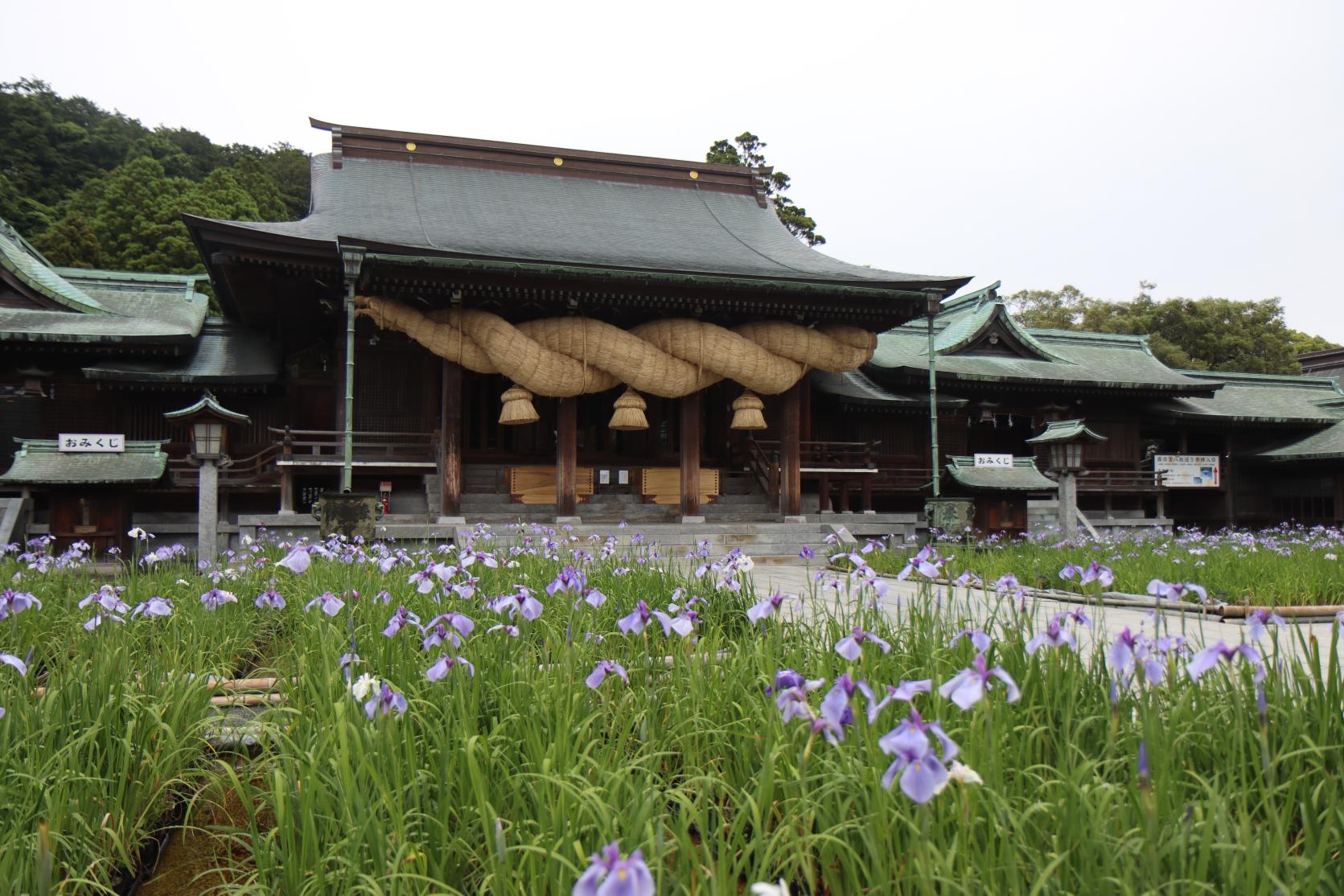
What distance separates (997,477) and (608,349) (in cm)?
712

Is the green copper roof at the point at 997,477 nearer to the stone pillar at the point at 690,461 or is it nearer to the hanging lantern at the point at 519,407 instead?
the stone pillar at the point at 690,461

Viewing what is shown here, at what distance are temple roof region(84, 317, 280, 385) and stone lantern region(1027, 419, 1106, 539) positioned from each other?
13399mm

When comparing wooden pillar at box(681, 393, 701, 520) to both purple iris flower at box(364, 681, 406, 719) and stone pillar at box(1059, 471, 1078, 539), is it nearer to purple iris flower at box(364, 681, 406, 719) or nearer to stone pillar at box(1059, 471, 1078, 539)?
stone pillar at box(1059, 471, 1078, 539)

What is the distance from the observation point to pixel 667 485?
15594 mm

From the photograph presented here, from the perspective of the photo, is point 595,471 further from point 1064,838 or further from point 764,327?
point 1064,838

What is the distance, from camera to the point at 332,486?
582 inches

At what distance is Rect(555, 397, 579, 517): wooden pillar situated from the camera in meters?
13.6

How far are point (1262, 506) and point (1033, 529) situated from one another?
31.5ft

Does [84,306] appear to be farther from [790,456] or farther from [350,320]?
[790,456]

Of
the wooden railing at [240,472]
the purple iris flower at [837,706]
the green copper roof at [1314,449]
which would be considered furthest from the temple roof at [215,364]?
Answer: the green copper roof at [1314,449]

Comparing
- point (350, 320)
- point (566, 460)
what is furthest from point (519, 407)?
point (350, 320)

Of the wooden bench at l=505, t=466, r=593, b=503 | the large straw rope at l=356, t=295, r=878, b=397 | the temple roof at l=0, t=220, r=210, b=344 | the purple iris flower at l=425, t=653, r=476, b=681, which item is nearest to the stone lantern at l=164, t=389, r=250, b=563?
the large straw rope at l=356, t=295, r=878, b=397

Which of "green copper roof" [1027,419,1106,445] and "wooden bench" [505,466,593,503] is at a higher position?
"green copper roof" [1027,419,1106,445]

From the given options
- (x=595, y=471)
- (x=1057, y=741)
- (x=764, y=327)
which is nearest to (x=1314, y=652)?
(x=1057, y=741)
